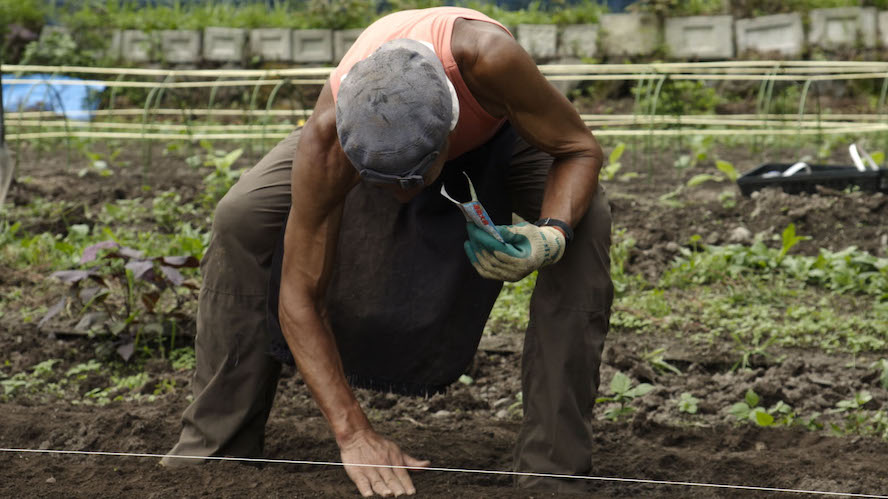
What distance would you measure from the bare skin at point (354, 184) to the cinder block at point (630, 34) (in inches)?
257

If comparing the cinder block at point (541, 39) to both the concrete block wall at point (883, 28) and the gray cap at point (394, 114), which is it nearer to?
the concrete block wall at point (883, 28)

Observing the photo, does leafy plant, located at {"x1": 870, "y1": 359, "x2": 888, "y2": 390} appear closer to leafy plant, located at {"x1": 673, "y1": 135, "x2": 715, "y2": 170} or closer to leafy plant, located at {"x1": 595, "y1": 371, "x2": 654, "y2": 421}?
leafy plant, located at {"x1": 595, "y1": 371, "x2": 654, "y2": 421}

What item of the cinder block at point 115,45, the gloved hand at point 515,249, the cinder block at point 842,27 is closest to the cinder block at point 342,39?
the cinder block at point 115,45

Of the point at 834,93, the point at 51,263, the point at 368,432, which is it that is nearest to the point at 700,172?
the point at 834,93

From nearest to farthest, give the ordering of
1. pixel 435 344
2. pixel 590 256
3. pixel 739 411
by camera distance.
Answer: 1. pixel 590 256
2. pixel 435 344
3. pixel 739 411

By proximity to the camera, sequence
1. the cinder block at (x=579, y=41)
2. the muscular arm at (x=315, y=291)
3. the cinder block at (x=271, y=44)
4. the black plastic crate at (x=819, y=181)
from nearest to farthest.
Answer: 1. the muscular arm at (x=315, y=291)
2. the black plastic crate at (x=819, y=181)
3. the cinder block at (x=579, y=41)
4. the cinder block at (x=271, y=44)

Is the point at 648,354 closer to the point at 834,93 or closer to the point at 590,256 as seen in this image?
the point at 590,256

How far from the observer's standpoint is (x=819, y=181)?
5.25 m

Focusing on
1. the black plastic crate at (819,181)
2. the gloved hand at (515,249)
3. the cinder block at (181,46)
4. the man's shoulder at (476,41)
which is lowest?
the black plastic crate at (819,181)

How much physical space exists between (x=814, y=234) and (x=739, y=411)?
1993 millimetres

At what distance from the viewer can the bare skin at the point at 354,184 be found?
2.19 meters

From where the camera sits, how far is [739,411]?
3.08m

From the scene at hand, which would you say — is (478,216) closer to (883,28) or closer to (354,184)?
(354,184)

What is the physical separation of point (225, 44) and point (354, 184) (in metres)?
7.28
